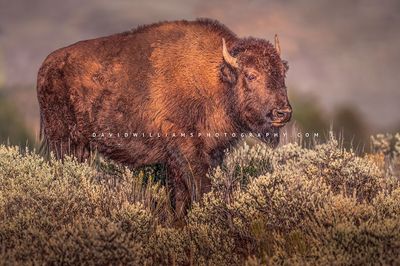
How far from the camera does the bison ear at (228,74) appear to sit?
894 cm

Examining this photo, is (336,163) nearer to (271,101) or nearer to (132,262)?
(271,101)

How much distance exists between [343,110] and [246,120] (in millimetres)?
41442

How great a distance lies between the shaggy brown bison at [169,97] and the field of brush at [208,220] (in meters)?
0.42

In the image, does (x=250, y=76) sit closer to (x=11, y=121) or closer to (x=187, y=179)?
(x=187, y=179)

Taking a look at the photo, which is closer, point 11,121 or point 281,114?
point 281,114

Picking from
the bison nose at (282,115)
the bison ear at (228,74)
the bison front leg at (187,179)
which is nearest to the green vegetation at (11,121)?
the bison front leg at (187,179)

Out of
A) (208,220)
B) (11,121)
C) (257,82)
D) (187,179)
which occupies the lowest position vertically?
(11,121)

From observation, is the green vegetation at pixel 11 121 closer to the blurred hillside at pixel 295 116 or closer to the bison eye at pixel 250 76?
the blurred hillside at pixel 295 116

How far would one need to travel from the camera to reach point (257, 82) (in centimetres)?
873

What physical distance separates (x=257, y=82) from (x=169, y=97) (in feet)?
3.95

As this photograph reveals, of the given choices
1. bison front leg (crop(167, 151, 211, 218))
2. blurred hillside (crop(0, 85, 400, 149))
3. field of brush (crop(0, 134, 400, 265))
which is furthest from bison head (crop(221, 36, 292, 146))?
blurred hillside (crop(0, 85, 400, 149))

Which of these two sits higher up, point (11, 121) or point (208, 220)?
point (208, 220)

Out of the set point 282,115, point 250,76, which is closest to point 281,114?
point 282,115

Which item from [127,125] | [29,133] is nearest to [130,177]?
[127,125]
